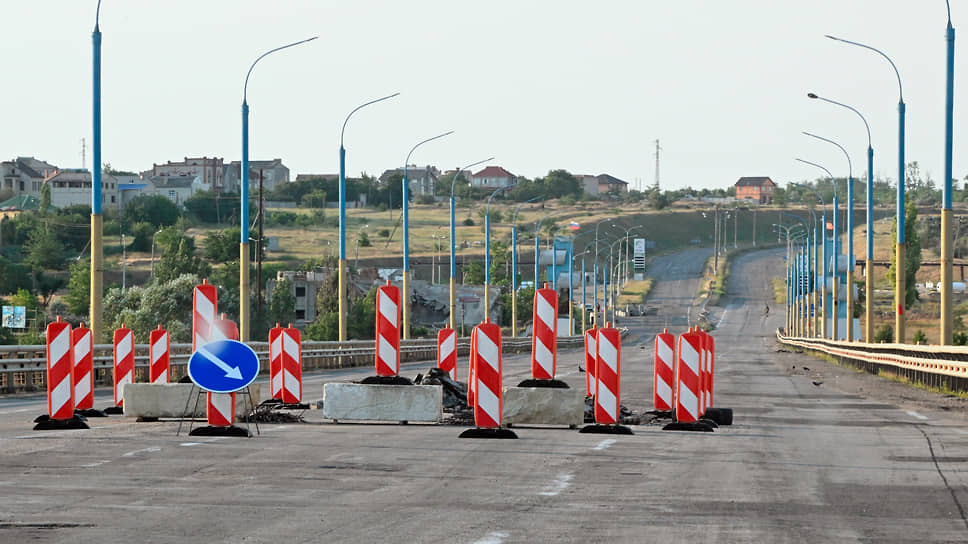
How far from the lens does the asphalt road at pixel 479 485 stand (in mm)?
9617

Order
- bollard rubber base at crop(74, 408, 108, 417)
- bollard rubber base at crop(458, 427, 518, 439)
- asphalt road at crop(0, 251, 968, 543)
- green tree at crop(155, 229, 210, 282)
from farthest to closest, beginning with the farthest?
1. green tree at crop(155, 229, 210, 282)
2. bollard rubber base at crop(74, 408, 108, 417)
3. bollard rubber base at crop(458, 427, 518, 439)
4. asphalt road at crop(0, 251, 968, 543)

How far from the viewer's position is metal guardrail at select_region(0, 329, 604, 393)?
1197 inches

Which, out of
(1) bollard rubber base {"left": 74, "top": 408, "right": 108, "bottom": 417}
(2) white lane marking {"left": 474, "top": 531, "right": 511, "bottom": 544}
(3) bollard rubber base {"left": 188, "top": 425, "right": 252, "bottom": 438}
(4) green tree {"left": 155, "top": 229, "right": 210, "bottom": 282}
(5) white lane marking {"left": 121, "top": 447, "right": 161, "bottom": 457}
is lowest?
(4) green tree {"left": 155, "top": 229, "right": 210, "bottom": 282}

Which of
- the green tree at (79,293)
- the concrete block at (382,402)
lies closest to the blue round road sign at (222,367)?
the concrete block at (382,402)

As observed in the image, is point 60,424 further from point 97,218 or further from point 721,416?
point 97,218

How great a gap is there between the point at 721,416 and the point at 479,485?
916 centimetres

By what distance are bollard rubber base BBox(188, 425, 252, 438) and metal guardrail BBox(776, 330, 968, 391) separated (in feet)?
61.6

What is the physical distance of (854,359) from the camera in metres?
57.2

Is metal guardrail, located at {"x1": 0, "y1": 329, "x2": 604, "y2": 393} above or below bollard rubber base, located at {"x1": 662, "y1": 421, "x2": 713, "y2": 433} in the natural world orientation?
below

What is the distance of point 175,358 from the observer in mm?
36375


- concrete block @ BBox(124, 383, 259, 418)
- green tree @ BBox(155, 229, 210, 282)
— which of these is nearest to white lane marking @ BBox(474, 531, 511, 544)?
concrete block @ BBox(124, 383, 259, 418)

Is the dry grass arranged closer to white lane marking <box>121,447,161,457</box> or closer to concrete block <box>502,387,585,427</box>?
concrete block <box>502,387,585,427</box>

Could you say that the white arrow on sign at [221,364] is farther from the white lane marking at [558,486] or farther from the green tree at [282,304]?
the green tree at [282,304]

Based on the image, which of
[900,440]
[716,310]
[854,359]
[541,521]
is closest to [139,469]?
[541,521]
